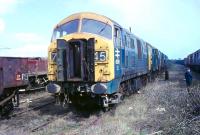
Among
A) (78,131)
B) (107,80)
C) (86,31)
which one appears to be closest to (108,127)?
(78,131)

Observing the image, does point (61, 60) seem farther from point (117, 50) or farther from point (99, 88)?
point (117, 50)

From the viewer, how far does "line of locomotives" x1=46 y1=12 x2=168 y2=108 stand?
40.7 feet

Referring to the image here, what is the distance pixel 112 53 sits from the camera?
1256 centimetres

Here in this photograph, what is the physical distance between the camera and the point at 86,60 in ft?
41.3

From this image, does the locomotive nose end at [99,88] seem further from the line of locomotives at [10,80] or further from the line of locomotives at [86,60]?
the line of locomotives at [10,80]

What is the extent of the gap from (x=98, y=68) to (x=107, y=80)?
49 cm

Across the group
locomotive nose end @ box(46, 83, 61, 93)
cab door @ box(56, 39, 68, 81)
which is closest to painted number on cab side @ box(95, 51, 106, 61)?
cab door @ box(56, 39, 68, 81)

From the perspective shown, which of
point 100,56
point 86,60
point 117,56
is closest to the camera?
point 100,56

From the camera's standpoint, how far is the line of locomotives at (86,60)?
1240 cm

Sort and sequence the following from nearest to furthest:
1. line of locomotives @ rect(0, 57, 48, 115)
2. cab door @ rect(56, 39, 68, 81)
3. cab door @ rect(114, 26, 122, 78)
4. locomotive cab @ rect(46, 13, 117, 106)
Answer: locomotive cab @ rect(46, 13, 117, 106) → cab door @ rect(56, 39, 68, 81) → cab door @ rect(114, 26, 122, 78) → line of locomotives @ rect(0, 57, 48, 115)

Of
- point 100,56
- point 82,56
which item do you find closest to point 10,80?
point 82,56

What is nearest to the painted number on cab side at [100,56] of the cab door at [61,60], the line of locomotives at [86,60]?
the line of locomotives at [86,60]

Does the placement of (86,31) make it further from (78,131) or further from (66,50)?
(78,131)

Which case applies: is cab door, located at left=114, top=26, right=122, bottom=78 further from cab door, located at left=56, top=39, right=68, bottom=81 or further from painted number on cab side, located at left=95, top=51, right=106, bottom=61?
cab door, located at left=56, top=39, right=68, bottom=81
